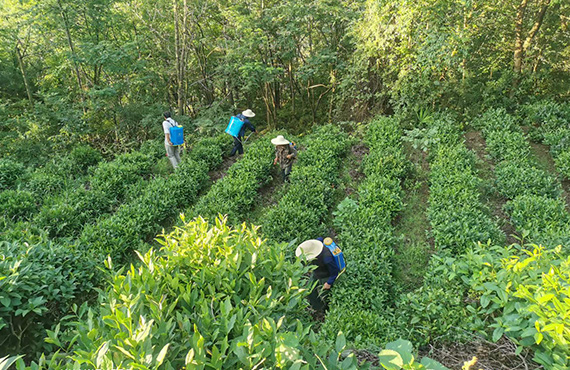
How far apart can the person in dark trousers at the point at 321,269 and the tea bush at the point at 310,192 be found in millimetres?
285

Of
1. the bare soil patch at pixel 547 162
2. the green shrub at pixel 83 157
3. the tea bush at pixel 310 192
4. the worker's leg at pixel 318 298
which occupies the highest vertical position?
the bare soil patch at pixel 547 162

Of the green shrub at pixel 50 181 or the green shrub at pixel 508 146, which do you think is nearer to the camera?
the green shrub at pixel 508 146

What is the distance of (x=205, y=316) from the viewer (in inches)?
77.2

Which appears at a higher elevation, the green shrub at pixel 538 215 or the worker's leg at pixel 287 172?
the green shrub at pixel 538 215

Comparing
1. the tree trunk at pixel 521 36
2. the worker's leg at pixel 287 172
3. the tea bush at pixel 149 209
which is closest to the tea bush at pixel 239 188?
the worker's leg at pixel 287 172

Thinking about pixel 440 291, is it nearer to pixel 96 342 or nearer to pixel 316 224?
pixel 316 224

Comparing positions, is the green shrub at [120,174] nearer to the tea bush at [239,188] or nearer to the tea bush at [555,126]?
the tea bush at [239,188]

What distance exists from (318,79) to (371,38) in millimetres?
4481

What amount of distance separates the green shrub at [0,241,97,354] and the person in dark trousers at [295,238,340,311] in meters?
2.92

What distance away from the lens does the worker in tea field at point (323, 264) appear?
14.0 ft

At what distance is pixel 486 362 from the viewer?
2676mm

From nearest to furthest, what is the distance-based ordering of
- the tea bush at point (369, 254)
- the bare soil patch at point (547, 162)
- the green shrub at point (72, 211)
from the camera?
the tea bush at point (369, 254)
the green shrub at point (72, 211)
the bare soil patch at point (547, 162)

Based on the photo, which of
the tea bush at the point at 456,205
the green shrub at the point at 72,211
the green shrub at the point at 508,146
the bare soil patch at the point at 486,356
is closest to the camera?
the bare soil patch at the point at 486,356

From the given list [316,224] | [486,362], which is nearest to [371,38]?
[316,224]
